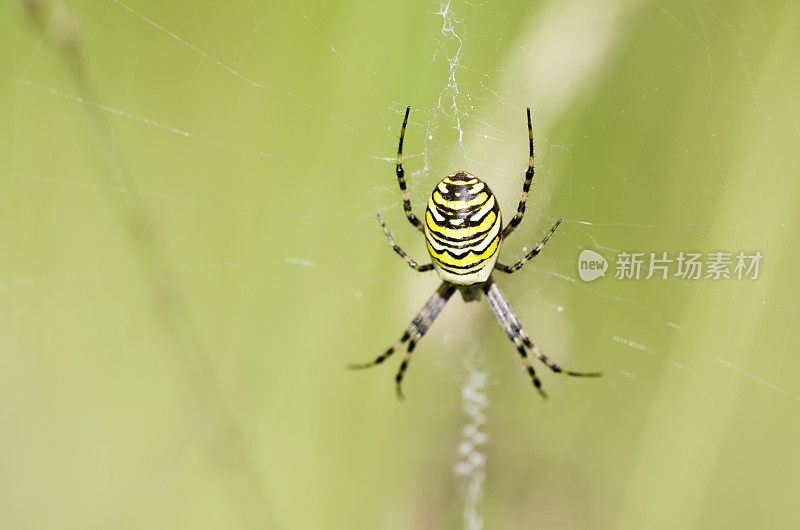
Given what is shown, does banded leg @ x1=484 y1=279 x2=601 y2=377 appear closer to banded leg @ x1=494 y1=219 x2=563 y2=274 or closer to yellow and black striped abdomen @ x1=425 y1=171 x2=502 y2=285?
banded leg @ x1=494 y1=219 x2=563 y2=274

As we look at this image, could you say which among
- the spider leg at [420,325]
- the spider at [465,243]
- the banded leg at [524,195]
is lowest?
the spider leg at [420,325]

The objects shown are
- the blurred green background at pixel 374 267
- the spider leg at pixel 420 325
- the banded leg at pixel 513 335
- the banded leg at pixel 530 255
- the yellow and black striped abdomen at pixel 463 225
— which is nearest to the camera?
the yellow and black striped abdomen at pixel 463 225

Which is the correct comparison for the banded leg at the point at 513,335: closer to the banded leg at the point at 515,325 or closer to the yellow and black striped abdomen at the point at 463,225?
the banded leg at the point at 515,325

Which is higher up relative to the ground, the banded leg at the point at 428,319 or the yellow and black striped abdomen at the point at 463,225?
the yellow and black striped abdomen at the point at 463,225

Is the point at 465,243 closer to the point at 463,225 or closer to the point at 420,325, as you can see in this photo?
the point at 463,225

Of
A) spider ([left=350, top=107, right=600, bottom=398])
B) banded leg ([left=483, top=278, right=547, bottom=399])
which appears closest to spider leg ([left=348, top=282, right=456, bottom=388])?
spider ([left=350, top=107, right=600, bottom=398])

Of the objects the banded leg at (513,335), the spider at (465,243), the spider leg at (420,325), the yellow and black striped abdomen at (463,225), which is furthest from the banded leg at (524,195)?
the spider leg at (420,325)

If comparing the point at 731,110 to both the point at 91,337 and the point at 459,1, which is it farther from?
the point at 91,337

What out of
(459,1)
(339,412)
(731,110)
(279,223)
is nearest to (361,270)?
(279,223)
